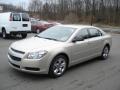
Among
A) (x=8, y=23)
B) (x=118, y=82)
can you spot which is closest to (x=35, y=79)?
(x=118, y=82)

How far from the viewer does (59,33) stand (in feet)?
23.9

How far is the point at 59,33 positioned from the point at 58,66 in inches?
54.6

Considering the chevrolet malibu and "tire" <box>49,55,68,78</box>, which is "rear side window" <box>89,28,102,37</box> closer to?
the chevrolet malibu

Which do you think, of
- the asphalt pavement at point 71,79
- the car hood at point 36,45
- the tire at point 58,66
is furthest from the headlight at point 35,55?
the asphalt pavement at point 71,79

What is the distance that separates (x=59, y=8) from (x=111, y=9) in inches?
789

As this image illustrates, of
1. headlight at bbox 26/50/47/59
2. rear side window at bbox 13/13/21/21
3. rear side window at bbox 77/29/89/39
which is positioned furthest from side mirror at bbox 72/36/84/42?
rear side window at bbox 13/13/21/21

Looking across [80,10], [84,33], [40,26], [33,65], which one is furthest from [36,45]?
[80,10]

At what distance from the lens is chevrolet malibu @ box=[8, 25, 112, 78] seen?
585 cm

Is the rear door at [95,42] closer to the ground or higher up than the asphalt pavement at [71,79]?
higher up

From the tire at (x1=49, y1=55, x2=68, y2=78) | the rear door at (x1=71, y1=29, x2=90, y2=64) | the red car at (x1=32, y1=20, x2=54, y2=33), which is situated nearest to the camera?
the tire at (x1=49, y1=55, x2=68, y2=78)

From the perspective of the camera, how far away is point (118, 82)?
20.0ft

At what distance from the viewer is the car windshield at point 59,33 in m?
6.99

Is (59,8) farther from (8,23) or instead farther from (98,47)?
(98,47)

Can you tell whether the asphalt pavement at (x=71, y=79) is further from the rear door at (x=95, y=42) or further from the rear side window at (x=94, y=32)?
the rear side window at (x=94, y=32)
